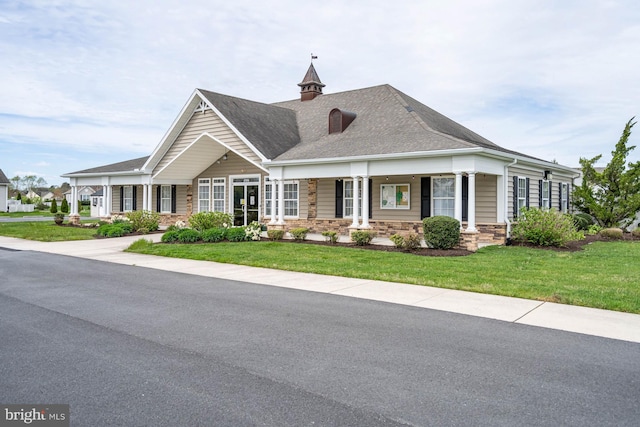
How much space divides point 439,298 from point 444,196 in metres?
10.3

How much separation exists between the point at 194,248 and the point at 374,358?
453 inches

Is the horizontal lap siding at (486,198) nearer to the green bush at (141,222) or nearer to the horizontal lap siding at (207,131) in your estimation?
the horizontal lap siding at (207,131)

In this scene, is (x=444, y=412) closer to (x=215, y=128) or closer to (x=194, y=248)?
(x=194, y=248)

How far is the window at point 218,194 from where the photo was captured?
80.1ft

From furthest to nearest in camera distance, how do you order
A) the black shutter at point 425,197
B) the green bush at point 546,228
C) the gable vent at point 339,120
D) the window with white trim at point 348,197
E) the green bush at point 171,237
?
the gable vent at point 339,120 → the window with white trim at point 348,197 → the black shutter at point 425,197 → the green bush at point 171,237 → the green bush at point 546,228

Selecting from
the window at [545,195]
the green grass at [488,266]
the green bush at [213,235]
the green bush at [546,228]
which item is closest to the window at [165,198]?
the green bush at [213,235]

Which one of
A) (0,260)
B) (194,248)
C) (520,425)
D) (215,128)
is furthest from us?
(215,128)

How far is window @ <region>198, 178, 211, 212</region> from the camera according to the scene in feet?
81.6

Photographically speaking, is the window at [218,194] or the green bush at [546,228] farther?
the window at [218,194]

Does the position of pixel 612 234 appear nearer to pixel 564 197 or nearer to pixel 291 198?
pixel 564 197

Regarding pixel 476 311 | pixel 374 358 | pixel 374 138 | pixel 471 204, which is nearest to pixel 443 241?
pixel 471 204

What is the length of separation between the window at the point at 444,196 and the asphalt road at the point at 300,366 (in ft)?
36.1

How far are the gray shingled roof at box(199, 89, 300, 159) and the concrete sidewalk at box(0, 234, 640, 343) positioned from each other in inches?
322

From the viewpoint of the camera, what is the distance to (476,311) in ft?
24.3
